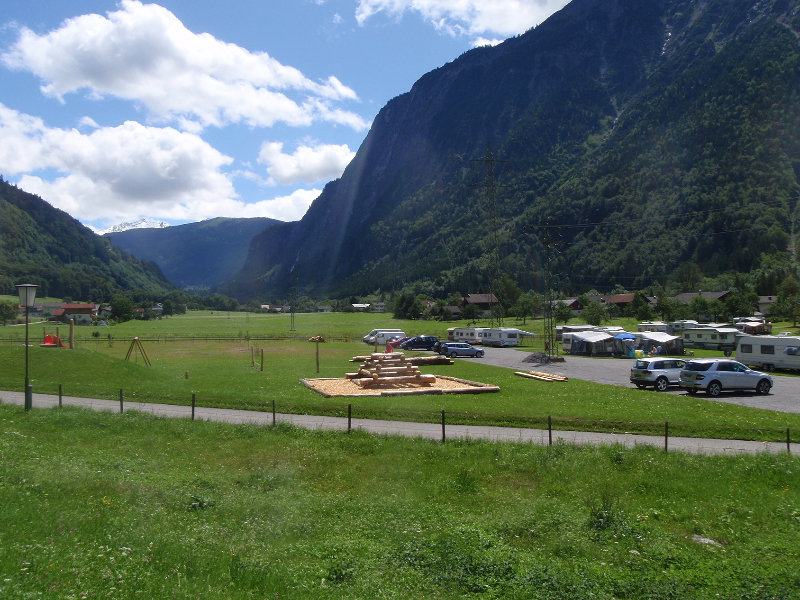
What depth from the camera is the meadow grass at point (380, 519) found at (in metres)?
7.57

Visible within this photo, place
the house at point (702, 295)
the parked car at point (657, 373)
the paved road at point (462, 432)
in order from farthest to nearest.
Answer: the house at point (702, 295) → the parked car at point (657, 373) → the paved road at point (462, 432)

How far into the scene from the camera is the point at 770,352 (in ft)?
136

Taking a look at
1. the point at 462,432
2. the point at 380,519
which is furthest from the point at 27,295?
the point at 380,519

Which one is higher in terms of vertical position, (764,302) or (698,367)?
(764,302)

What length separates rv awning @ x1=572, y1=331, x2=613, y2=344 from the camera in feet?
192

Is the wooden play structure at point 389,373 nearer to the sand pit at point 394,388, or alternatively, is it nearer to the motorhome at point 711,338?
the sand pit at point 394,388

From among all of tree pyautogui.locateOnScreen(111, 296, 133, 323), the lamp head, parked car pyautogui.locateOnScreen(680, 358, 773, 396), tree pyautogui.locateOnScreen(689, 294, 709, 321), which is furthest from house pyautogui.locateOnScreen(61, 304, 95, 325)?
parked car pyautogui.locateOnScreen(680, 358, 773, 396)

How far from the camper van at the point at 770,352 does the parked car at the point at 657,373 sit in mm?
14386

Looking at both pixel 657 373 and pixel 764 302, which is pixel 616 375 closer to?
pixel 657 373

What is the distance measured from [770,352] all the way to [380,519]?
41.8 m

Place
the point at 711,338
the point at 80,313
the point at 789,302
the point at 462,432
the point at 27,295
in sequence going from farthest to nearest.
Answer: the point at 80,313
the point at 789,302
the point at 711,338
the point at 27,295
the point at 462,432

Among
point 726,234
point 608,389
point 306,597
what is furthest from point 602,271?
point 306,597

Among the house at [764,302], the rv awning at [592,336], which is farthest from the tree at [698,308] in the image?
the rv awning at [592,336]

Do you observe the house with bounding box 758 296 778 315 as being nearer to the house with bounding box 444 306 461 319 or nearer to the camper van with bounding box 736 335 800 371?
the house with bounding box 444 306 461 319
